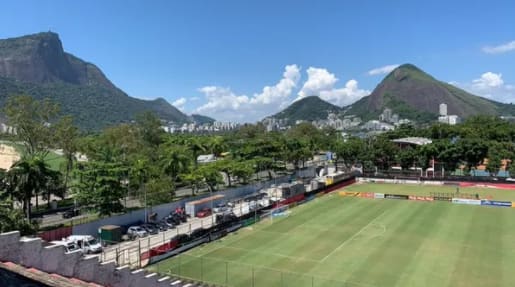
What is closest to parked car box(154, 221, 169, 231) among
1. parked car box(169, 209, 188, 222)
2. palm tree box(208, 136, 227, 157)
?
parked car box(169, 209, 188, 222)

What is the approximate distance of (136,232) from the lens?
40094 mm

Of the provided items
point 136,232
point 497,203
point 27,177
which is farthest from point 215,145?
point 497,203

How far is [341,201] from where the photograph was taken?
2346 inches

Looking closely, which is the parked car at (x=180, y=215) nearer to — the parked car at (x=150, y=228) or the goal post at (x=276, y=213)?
the parked car at (x=150, y=228)

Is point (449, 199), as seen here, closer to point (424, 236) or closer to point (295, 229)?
point (424, 236)

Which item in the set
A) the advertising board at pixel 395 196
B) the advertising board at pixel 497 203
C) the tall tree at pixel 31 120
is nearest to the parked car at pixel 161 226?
the tall tree at pixel 31 120

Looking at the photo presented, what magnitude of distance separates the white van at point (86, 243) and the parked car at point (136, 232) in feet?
14.8

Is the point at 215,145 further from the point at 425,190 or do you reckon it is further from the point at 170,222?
the point at 170,222

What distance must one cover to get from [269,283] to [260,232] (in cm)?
1426

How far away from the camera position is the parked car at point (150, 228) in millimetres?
41156

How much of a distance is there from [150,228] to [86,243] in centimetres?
808

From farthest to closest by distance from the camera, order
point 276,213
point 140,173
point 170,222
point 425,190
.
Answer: point 425,190
point 140,173
point 276,213
point 170,222

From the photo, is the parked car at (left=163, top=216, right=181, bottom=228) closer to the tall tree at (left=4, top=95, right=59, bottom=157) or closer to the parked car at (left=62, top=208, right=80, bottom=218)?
the parked car at (left=62, top=208, right=80, bottom=218)

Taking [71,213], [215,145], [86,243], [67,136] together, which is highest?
[67,136]
